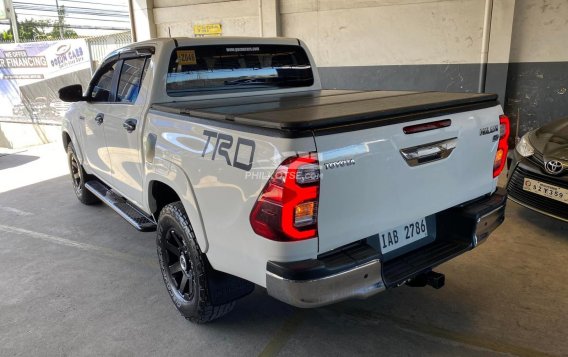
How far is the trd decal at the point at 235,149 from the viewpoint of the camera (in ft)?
6.45

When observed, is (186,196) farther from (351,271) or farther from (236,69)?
(236,69)

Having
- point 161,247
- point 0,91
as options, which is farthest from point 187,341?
point 0,91

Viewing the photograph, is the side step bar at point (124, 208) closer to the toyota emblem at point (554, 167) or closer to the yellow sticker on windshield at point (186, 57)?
the yellow sticker on windshield at point (186, 57)

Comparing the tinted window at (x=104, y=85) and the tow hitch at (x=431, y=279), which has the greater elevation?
the tinted window at (x=104, y=85)

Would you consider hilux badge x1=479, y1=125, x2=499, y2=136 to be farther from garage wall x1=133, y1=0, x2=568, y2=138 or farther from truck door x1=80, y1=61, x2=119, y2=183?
garage wall x1=133, y1=0, x2=568, y2=138

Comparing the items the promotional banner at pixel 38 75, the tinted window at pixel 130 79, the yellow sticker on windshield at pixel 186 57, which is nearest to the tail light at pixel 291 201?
the yellow sticker on windshield at pixel 186 57

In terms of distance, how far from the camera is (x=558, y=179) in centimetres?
371

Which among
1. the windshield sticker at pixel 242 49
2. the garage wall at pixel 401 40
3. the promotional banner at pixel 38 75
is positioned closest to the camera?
the windshield sticker at pixel 242 49

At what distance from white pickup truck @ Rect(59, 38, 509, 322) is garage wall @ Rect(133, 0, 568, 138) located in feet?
16.5

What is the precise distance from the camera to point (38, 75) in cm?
1098

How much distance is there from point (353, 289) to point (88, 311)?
2006 millimetres

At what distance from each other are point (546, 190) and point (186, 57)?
10.6 ft

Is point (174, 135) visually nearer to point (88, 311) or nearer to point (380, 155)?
point (380, 155)

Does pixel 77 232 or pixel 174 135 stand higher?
pixel 174 135
